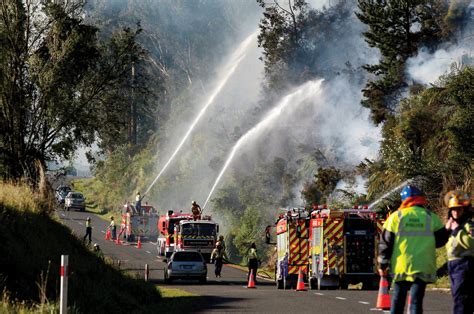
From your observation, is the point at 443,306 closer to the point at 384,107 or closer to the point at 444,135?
the point at 444,135

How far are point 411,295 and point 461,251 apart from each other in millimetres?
1223

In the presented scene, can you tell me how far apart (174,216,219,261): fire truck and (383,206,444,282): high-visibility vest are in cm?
3866

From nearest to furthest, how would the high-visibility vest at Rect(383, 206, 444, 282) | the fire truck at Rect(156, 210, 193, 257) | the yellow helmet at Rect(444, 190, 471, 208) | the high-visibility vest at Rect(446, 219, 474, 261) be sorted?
the high-visibility vest at Rect(383, 206, 444, 282) → the yellow helmet at Rect(444, 190, 471, 208) → the high-visibility vest at Rect(446, 219, 474, 261) → the fire truck at Rect(156, 210, 193, 257)

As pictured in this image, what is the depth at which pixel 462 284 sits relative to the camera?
12.7 meters

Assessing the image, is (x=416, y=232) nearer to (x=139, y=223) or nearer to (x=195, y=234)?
(x=195, y=234)

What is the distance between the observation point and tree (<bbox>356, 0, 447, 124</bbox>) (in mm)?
54750

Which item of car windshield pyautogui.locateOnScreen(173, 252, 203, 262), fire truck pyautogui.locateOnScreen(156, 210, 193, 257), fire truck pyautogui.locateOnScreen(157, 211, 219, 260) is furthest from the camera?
fire truck pyautogui.locateOnScreen(156, 210, 193, 257)

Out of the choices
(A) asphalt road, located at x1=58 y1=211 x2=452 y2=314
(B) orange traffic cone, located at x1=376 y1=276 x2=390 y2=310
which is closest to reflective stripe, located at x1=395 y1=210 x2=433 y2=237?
(B) orange traffic cone, located at x1=376 y1=276 x2=390 y2=310

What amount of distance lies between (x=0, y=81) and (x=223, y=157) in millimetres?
46659

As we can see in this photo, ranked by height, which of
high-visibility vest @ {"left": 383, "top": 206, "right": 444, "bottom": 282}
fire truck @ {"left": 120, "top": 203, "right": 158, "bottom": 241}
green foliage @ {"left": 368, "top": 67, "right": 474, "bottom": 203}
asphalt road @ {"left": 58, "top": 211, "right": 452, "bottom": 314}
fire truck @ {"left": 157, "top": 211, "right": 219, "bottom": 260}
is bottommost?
asphalt road @ {"left": 58, "top": 211, "right": 452, "bottom": 314}

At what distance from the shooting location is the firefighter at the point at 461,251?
12523 mm

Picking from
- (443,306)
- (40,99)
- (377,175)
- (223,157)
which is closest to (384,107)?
(377,175)

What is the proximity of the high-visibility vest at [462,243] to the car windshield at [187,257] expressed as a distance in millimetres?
26559

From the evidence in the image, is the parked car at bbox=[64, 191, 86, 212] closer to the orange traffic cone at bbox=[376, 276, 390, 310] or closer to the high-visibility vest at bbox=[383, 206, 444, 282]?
the orange traffic cone at bbox=[376, 276, 390, 310]
